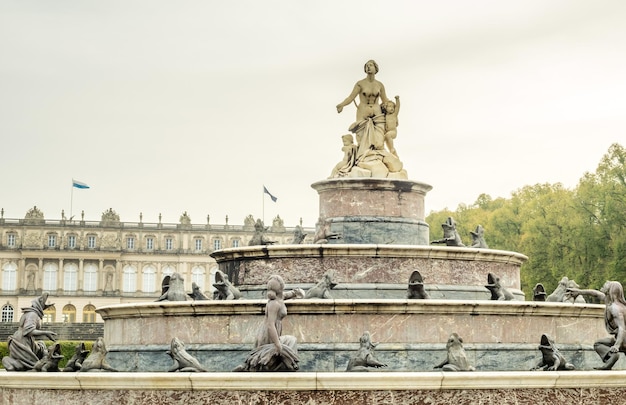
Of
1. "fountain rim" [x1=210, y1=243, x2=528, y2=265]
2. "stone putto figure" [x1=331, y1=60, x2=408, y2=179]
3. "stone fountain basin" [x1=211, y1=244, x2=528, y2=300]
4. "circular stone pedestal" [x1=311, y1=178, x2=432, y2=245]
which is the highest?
"stone putto figure" [x1=331, y1=60, x2=408, y2=179]

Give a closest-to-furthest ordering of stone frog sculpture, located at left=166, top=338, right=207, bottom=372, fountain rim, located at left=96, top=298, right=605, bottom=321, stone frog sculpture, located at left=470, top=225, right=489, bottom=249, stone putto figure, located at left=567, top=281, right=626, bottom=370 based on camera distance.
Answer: stone frog sculpture, located at left=166, top=338, right=207, bottom=372 < stone putto figure, located at left=567, top=281, right=626, bottom=370 < fountain rim, located at left=96, top=298, right=605, bottom=321 < stone frog sculpture, located at left=470, top=225, right=489, bottom=249

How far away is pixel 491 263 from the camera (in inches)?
740

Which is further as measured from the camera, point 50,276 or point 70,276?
point 70,276

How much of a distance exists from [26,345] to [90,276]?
336 feet

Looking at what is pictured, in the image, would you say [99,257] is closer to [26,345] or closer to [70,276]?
[70,276]

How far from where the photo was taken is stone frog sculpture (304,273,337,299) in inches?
635

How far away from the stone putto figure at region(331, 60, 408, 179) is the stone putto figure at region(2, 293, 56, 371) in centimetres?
881

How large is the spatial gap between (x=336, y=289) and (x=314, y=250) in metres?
0.86

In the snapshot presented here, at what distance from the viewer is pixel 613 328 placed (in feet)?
47.9

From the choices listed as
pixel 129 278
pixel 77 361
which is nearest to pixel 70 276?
pixel 129 278

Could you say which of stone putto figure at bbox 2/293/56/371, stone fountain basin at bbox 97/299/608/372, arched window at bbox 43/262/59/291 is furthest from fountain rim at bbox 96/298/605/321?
arched window at bbox 43/262/59/291

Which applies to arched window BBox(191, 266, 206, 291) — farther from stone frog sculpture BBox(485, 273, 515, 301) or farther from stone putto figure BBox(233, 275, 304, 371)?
stone putto figure BBox(233, 275, 304, 371)

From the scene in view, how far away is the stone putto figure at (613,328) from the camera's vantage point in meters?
14.2

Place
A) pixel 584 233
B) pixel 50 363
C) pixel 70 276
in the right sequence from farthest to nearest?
pixel 70 276
pixel 584 233
pixel 50 363
